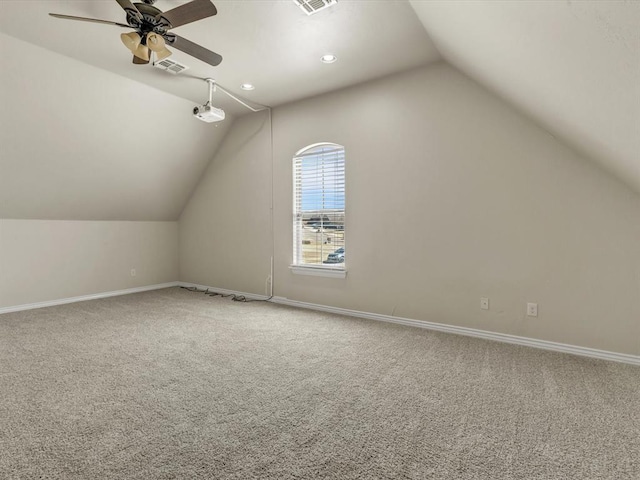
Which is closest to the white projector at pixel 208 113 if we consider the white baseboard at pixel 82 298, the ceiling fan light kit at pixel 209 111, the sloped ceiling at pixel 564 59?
the ceiling fan light kit at pixel 209 111

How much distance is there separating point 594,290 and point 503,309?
73 cm

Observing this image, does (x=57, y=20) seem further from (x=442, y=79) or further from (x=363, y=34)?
(x=442, y=79)

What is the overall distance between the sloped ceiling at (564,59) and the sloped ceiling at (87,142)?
347cm

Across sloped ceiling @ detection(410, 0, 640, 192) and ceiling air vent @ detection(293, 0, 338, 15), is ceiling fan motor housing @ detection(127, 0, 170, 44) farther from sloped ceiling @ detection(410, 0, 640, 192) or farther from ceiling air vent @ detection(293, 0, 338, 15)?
sloped ceiling @ detection(410, 0, 640, 192)

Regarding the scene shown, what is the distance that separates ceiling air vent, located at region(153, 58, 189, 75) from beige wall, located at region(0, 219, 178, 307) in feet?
9.70

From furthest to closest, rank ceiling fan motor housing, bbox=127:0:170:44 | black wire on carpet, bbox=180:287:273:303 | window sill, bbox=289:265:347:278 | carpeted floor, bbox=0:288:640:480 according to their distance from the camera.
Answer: black wire on carpet, bbox=180:287:273:303 → window sill, bbox=289:265:347:278 → ceiling fan motor housing, bbox=127:0:170:44 → carpeted floor, bbox=0:288:640:480

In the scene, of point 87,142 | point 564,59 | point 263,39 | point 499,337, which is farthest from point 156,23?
point 499,337

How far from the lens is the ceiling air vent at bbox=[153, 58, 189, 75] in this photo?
3318 millimetres

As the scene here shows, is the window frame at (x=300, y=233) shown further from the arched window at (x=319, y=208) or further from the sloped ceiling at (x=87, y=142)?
the sloped ceiling at (x=87, y=142)

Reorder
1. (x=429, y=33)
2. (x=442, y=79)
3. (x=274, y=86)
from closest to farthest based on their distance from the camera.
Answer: (x=429, y=33)
(x=442, y=79)
(x=274, y=86)

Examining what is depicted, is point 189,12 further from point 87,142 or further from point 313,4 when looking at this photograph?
point 87,142

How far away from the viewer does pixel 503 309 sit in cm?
314

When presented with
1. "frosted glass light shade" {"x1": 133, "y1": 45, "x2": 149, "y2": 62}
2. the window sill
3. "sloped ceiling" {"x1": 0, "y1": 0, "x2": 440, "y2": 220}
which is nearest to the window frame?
the window sill

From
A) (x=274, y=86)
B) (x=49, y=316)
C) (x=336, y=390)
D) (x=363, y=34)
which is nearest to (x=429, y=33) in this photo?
(x=363, y=34)
